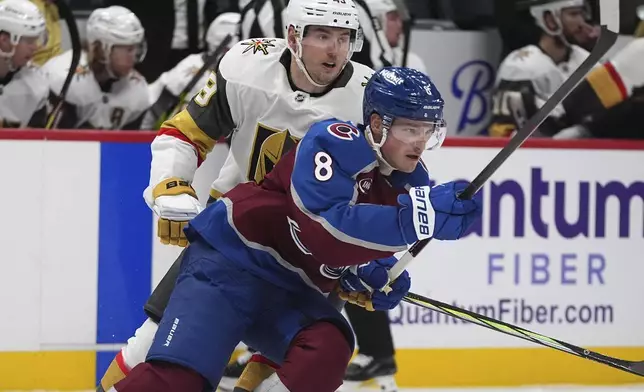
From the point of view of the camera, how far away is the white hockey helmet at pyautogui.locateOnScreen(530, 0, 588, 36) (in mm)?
5477

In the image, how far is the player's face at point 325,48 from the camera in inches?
126

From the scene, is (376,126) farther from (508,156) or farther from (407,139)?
(508,156)

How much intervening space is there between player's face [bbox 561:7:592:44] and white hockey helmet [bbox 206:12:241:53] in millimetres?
1374

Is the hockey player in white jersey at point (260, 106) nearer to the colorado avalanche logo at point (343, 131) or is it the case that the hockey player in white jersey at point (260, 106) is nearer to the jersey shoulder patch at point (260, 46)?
the jersey shoulder patch at point (260, 46)

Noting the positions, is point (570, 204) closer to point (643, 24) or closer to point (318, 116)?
point (643, 24)

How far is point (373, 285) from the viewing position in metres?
3.12

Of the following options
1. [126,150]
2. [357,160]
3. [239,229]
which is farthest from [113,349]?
[357,160]

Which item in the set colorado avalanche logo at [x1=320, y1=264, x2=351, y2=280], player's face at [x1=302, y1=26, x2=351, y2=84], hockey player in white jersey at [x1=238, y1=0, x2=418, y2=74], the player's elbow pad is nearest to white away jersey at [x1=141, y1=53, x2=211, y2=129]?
hockey player in white jersey at [x1=238, y1=0, x2=418, y2=74]

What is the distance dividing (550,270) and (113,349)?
1516 millimetres

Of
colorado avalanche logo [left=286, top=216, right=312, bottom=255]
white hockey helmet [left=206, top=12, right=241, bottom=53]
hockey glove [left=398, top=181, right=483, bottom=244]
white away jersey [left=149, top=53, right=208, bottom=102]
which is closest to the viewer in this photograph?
hockey glove [left=398, top=181, right=483, bottom=244]

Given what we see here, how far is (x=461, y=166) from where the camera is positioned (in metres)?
4.48

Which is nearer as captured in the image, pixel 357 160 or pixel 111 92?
pixel 357 160


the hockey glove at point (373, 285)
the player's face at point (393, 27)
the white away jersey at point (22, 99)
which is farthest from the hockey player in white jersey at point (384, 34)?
the hockey glove at point (373, 285)

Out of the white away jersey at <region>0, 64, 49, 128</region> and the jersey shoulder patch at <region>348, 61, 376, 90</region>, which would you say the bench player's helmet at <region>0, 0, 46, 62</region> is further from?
the jersey shoulder patch at <region>348, 61, 376, 90</region>
